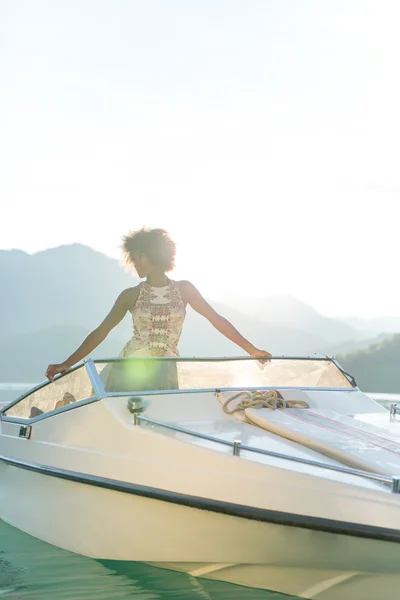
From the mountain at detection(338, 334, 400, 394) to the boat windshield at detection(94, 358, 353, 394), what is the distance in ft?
389

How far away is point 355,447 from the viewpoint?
3701 millimetres

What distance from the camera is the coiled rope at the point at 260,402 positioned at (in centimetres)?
438

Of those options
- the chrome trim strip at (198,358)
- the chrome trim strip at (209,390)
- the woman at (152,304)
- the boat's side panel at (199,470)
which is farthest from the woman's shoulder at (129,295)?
the boat's side panel at (199,470)

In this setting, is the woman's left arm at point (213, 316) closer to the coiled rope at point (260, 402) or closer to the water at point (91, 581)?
the coiled rope at point (260, 402)

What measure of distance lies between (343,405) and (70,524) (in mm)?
2135

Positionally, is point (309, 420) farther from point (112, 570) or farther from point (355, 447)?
point (112, 570)

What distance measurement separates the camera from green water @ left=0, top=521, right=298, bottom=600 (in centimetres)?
382

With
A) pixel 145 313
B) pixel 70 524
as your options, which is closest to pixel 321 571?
pixel 70 524

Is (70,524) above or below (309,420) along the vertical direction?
below

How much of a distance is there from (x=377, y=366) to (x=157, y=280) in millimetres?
131608

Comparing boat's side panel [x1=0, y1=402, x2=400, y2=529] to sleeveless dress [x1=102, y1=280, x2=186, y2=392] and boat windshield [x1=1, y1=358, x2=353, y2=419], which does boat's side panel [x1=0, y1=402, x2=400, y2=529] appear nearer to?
boat windshield [x1=1, y1=358, x2=353, y2=419]

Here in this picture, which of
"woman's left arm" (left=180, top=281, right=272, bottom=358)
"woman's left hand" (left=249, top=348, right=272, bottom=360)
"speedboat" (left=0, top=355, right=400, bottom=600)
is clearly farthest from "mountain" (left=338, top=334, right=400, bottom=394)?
"speedboat" (left=0, top=355, right=400, bottom=600)

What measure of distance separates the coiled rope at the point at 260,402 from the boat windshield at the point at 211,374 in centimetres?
28

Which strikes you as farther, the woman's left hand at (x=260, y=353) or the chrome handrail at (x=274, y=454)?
the woman's left hand at (x=260, y=353)
